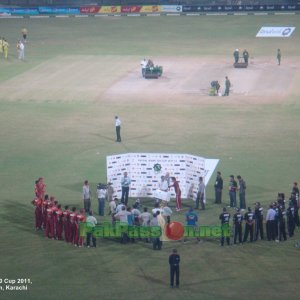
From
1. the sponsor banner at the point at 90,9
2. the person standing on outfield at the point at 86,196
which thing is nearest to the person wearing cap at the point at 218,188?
the person standing on outfield at the point at 86,196

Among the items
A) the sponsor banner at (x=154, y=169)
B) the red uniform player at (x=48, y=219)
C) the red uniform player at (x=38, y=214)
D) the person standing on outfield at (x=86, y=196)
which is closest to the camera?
the red uniform player at (x=48, y=219)

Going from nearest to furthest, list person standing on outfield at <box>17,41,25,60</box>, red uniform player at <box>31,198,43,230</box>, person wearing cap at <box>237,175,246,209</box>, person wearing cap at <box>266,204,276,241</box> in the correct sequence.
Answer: person wearing cap at <box>266,204,276,241</box>
red uniform player at <box>31,198,43,230</box>
person wearing cap at <box>237,175,246,209</box>
person standing on outfield at <box>17,41,25,60</box>

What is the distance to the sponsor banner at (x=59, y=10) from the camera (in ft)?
372

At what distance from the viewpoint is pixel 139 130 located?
2272 inches

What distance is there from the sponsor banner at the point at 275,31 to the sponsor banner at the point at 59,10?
2534 centimetres

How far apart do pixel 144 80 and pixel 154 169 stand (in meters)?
32.1

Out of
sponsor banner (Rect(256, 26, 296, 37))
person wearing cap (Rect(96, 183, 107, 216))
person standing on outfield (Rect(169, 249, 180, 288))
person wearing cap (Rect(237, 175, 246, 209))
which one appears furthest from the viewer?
sponsor banner (Rect(256, 26, 296, 37))

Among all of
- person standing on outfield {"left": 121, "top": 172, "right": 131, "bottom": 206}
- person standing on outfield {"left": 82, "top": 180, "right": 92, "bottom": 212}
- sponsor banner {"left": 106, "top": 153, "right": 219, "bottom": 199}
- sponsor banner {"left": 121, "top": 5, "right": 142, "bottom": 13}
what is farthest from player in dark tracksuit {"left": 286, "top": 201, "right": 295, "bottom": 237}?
sponsor banner {"left": 121, "top": 5, "right": 142, "bottom": 13}

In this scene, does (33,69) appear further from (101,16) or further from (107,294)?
(107,294)

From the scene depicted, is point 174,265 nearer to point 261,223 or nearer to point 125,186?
point 261,223

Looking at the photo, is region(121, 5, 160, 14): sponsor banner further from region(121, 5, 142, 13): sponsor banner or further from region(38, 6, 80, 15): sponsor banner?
region(38, 6, 80, 15): sponsor banner

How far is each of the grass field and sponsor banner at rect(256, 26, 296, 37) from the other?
1.56 m

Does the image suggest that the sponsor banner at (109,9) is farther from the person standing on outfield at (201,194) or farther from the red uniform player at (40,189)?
the person standing on outfield at (201,194)

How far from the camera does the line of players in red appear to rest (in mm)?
37969
